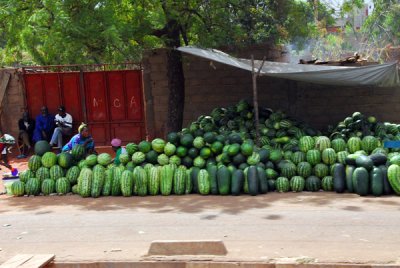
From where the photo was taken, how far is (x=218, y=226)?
680cm

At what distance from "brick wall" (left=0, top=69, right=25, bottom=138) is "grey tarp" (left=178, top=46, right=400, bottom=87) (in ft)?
23.1

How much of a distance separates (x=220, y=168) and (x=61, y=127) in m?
7.20

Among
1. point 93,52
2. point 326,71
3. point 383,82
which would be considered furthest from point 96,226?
point 383,82

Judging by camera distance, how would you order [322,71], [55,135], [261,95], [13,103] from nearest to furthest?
1. [322,71]
2. [261,95]
3. [55,135]
4. [13,103]

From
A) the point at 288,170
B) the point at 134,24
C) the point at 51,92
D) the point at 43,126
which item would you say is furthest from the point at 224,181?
the point at 51,92

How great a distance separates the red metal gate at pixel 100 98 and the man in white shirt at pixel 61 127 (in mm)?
332

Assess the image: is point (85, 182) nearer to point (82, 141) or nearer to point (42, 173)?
point (42, 173)

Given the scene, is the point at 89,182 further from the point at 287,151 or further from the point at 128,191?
the point at 287,151

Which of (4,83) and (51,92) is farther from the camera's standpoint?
(4,83)

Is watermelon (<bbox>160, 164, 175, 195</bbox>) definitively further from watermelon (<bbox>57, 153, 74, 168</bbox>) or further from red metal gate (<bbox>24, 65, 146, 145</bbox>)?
red metal gate (<bbox>24, 65, 146, 145</bbox>)

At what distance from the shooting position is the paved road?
18.4 feet

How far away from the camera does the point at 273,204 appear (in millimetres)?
8023

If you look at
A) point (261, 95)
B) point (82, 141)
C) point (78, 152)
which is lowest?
point (78, 152)

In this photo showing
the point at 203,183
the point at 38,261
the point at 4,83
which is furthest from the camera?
the point at 4,83
